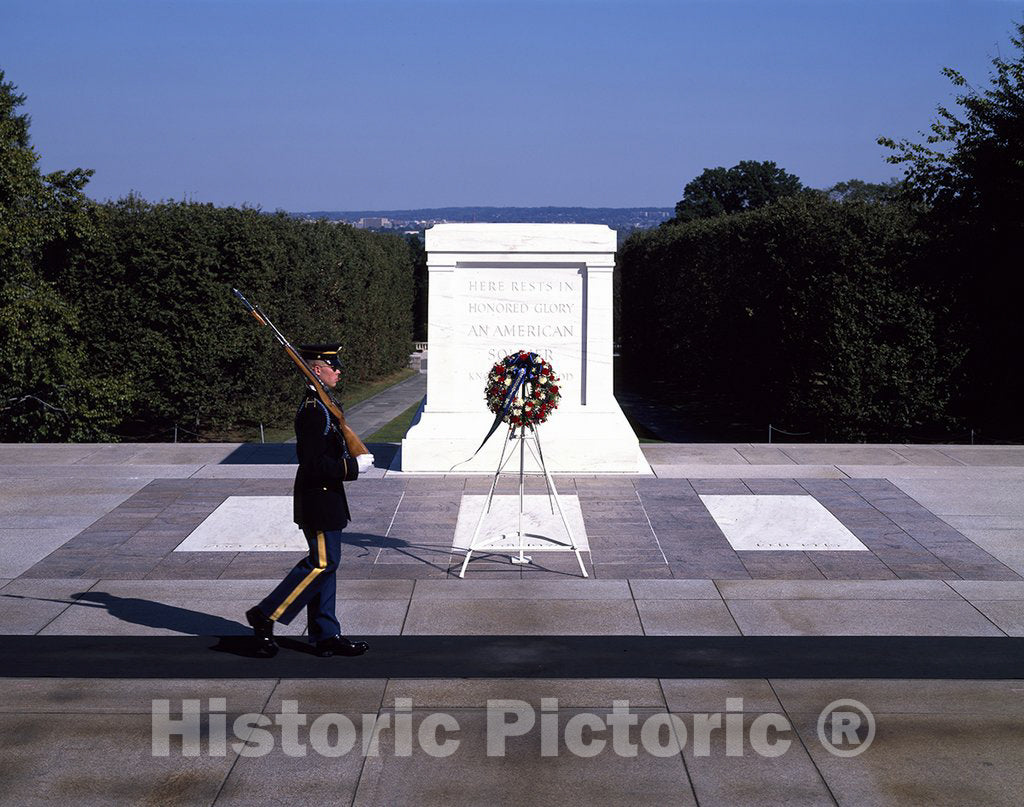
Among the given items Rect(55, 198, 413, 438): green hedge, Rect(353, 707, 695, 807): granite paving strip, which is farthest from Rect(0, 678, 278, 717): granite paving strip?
Rect(55, 198, 413, 438): green hedge

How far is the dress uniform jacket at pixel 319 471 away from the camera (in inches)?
252

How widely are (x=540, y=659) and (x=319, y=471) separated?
1594mm

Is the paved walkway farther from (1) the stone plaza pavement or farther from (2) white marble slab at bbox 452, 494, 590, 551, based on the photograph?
(1) the stone plaza pavement

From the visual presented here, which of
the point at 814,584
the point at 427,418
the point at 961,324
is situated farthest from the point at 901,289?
the point at 814,584

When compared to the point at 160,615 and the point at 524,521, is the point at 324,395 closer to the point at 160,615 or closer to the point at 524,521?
the point at 160,615

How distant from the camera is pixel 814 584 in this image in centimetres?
795

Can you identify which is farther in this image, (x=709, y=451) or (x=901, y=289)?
(x=901, y=289)

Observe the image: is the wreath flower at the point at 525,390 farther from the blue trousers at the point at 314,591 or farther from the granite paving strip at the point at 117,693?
the granite paving strip at the point at 117,693

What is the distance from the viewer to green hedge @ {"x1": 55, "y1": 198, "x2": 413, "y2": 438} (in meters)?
17.7

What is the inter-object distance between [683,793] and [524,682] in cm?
136

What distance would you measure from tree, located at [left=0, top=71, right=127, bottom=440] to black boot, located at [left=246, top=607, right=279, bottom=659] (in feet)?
36.0

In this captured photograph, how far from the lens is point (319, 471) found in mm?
6371

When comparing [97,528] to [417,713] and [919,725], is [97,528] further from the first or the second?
[919,725]

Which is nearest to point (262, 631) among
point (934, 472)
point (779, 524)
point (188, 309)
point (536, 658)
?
point (536, 658)
